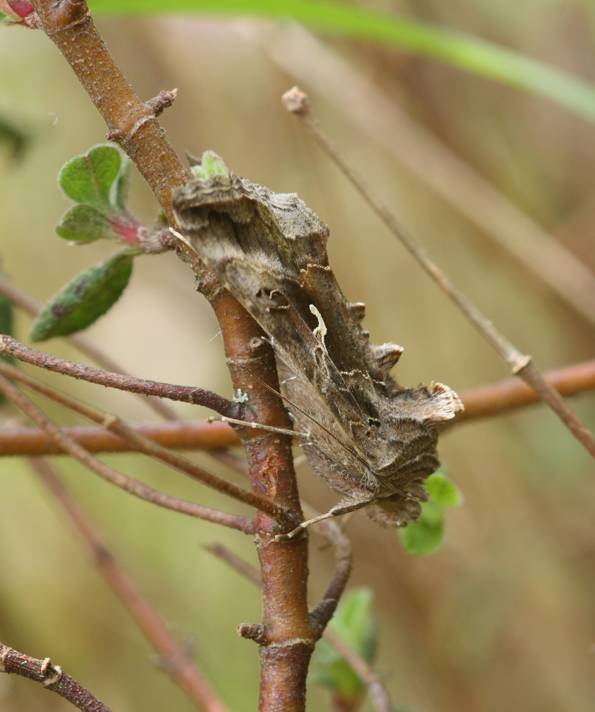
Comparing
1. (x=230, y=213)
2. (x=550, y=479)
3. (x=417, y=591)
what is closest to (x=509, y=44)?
(x=550, y=479)

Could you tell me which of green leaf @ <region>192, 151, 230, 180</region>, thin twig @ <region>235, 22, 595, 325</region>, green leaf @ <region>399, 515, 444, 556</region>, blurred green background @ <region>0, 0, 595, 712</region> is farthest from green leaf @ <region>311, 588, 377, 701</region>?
blurred green background @ <region>0, 0, 595, 712</region>

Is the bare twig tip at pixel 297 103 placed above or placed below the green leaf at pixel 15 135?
below

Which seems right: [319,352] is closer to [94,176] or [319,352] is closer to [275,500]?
[275,500]

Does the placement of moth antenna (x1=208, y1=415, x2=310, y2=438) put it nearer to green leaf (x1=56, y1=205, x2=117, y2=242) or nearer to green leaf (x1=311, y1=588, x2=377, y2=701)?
green leaf (x1=56, y1=205, x2=117, y2=242)

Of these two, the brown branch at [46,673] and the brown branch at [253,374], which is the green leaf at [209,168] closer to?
the brown branch at [253,374]

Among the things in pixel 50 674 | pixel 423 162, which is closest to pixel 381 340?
pixel 423 162

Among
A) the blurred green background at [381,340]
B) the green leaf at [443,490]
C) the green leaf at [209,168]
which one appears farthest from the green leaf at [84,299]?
the blurred green background at [381,340]
